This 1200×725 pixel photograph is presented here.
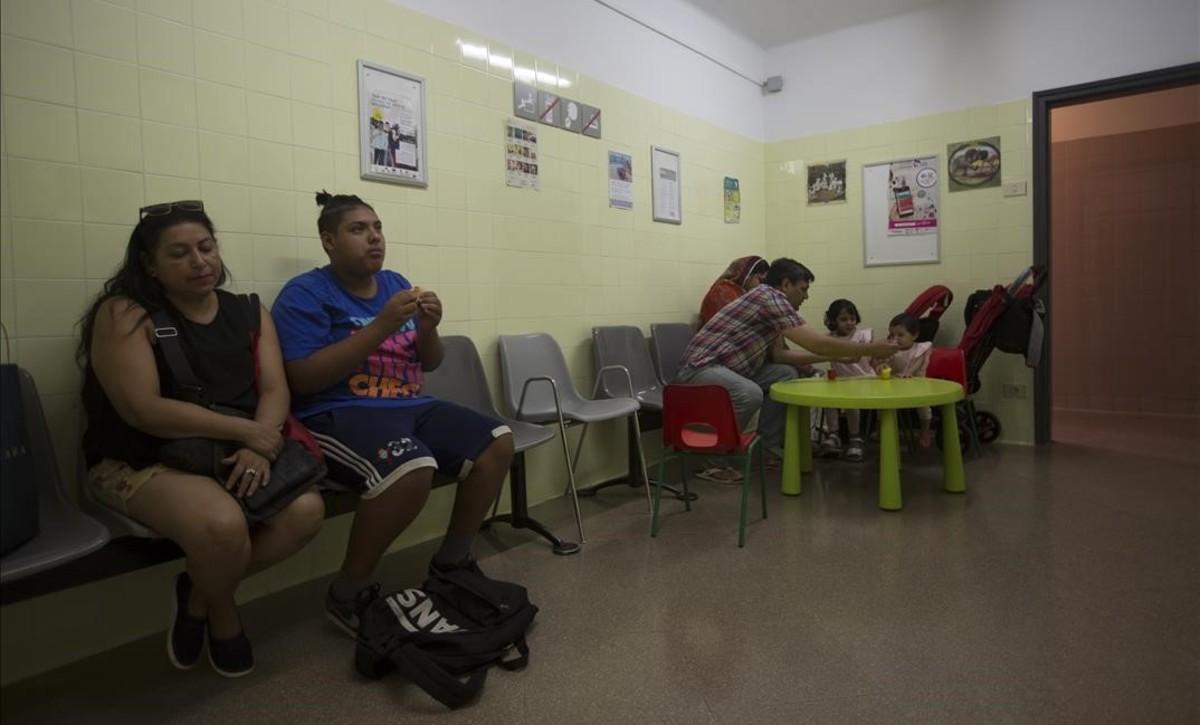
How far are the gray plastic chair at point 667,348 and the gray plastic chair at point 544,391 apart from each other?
0.74 m

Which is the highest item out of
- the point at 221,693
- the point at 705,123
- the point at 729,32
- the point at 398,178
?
the point at 729,32

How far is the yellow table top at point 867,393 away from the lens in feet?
10.3

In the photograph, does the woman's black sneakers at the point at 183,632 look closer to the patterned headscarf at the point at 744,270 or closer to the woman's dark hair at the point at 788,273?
the woman's dark hair at the point at 788,273

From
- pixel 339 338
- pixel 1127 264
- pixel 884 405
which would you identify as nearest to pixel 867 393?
pixel 884 405

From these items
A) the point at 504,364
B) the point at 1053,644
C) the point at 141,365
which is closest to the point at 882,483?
the point at 1053,644

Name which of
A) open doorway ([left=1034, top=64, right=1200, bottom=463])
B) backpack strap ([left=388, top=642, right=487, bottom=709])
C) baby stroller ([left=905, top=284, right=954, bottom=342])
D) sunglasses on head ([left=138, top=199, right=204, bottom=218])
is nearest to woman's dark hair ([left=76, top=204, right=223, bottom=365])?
sunglasses on head ([left=138, top=199, right=204, bottom=218])

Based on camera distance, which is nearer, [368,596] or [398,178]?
[368,596]

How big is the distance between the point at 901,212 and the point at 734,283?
158 centimetres

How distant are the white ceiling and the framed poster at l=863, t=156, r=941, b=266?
1.00m

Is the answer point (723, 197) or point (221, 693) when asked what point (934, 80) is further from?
point (221, 693)

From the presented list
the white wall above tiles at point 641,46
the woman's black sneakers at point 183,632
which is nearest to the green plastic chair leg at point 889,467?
the white wall above tiles at point 641,46

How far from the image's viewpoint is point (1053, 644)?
198cm

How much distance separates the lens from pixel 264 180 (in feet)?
8.13

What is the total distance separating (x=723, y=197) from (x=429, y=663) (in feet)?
13.0
